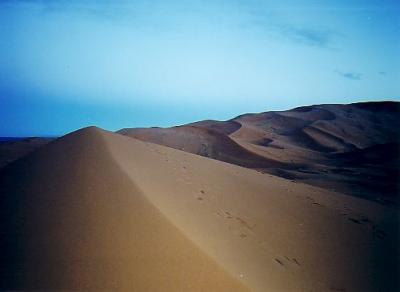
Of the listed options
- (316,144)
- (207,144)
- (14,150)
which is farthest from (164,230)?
(316,144)

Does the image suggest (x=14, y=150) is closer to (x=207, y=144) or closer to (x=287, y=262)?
(x=207, y=144)

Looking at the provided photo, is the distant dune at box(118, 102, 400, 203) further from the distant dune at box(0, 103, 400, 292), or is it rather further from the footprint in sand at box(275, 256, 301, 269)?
the footprint in sand at box(275, 256, 301, 269)

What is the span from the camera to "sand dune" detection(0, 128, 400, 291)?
320cm

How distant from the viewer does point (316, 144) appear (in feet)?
70.8

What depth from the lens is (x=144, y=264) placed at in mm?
3254

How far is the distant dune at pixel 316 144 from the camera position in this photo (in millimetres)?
12508

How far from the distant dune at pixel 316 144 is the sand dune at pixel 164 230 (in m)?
5.13

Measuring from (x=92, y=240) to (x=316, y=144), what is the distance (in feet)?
65.9

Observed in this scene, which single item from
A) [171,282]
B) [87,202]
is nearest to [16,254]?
[87,202]

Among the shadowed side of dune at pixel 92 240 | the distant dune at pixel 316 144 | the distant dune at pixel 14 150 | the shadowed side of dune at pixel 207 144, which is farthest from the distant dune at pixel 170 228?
the distant dune at pixel 14 150

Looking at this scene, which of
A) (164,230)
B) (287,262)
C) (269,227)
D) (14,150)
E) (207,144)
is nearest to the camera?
(164,230)

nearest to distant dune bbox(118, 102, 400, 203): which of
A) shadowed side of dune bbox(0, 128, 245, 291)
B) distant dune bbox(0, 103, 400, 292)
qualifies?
distant dune bbox(0, 103, 400, 292)

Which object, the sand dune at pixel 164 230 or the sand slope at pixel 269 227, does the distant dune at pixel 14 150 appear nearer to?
the sand dune at pixel 164 230

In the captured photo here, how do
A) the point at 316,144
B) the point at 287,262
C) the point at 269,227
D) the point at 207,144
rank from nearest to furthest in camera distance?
1. the point at 287,262
2. the point at 269,227
3. the point at 207,144
4. the point at 316,144
